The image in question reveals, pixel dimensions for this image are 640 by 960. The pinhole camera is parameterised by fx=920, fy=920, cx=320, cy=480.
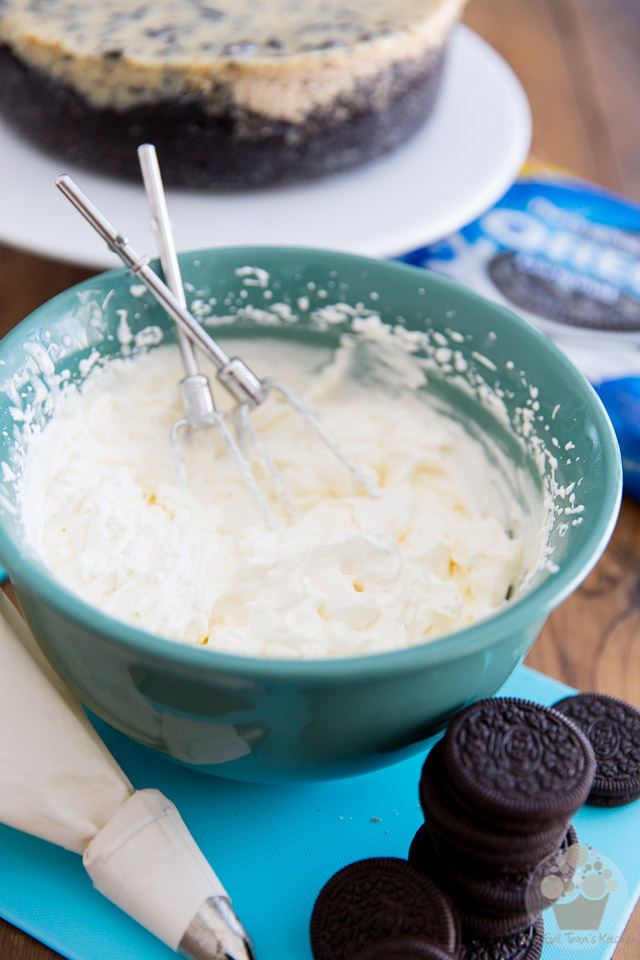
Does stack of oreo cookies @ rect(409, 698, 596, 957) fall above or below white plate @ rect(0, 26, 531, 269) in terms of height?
below

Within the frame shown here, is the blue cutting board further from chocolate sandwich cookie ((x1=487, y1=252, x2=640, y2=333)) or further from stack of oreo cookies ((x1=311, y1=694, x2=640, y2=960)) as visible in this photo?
chocolate sandwich cookie ((x1=487, y1=252, x2=640, y2=333))

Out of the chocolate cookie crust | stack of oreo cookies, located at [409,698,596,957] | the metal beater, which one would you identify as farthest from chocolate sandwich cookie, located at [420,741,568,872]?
the chocolate cookie crust

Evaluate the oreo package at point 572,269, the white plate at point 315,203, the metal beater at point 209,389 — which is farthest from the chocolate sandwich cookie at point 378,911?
the white plate at point 315,203

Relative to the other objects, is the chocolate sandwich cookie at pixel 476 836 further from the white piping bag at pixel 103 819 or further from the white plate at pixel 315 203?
the white plate at pixel 315 203

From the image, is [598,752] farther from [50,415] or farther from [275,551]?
[50,415]

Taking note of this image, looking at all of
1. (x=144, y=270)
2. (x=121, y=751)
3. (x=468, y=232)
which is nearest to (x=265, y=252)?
(x=144, y=270)
